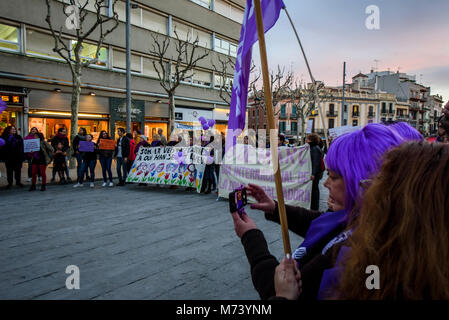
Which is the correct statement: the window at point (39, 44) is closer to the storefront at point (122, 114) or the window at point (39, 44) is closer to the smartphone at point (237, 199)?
the storefront at point (122, 114)

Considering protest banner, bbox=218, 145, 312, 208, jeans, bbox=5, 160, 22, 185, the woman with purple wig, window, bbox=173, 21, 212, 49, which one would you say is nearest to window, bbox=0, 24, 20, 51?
jeans, bbox=5, 160, 22, 185

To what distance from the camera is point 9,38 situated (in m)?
16.3

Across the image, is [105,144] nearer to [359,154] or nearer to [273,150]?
[273,150]

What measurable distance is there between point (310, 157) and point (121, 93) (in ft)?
57.4

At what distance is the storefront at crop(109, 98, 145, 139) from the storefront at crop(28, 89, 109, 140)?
400 mm

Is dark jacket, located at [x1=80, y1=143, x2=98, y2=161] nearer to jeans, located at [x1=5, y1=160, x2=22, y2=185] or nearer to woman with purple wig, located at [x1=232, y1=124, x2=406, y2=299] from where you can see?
jeans, located at [x1=5, y1=160, x2=22, y2=185]

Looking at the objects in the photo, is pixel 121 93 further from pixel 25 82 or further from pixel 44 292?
pixel 44 292

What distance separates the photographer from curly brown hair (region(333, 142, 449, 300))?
2.47 feet

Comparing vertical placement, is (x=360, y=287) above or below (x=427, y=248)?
below

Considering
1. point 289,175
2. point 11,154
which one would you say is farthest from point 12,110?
point 289,175

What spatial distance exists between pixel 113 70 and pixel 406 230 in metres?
22.3

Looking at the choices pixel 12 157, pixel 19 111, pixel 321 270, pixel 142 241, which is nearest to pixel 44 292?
pixel 142 241
